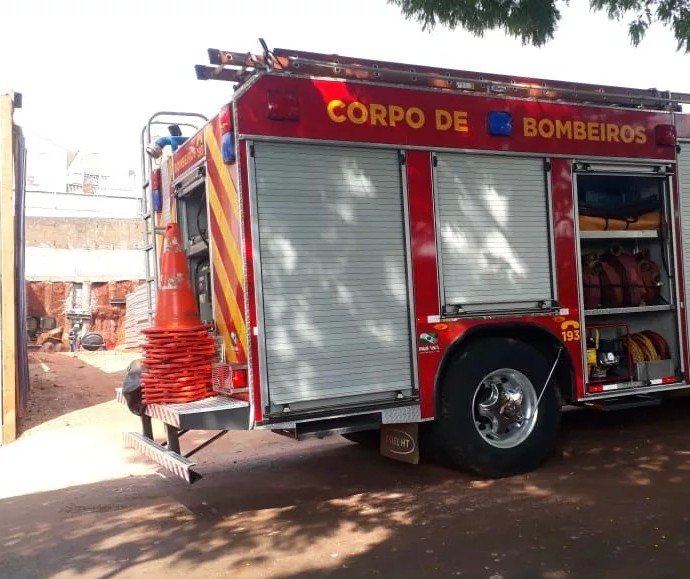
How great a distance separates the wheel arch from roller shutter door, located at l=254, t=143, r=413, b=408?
1.32 ft

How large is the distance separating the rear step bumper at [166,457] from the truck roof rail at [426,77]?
2.57 m

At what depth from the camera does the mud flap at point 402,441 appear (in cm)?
520

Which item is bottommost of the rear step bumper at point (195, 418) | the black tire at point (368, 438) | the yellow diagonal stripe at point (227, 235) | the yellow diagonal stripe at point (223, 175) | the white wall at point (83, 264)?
A: the black tire at point (368, 438)

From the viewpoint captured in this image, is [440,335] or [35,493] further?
[35,493]

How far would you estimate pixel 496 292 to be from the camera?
540cm

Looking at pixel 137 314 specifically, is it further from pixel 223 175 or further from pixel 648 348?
pixel 648 348

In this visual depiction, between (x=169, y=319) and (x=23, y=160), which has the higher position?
(x=23, y=160)

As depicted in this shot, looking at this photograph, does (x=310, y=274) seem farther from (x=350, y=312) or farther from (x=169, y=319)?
(x=169, y=319)

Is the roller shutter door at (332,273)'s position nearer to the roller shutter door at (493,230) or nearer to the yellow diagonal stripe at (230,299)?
the yellow diagonal stripe at (230,299)

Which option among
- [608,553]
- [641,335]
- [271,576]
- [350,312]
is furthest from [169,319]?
[641,335]

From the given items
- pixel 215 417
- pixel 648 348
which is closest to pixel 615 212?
pixel 648 348

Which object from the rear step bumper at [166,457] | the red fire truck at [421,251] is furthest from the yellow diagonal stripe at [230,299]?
the rear step bumper at [166,457]

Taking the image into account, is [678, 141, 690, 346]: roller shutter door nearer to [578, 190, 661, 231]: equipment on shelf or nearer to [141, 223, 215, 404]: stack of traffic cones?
[578, 190, 661, 231]: equipment on shelf

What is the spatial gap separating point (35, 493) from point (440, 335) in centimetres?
398
